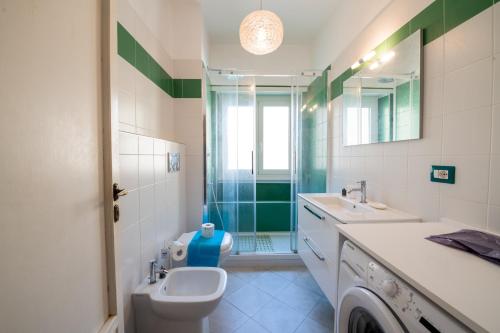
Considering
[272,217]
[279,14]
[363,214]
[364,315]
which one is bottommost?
[272,217]

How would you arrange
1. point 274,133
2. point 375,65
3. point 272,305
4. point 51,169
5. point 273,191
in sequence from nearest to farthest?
point 51,169
point 375,65
point 272,305
point 274,133
point 273,191

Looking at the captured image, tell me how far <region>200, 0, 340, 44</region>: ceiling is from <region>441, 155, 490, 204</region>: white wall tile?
6.83 feet

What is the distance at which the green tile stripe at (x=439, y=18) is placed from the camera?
3.05 ft

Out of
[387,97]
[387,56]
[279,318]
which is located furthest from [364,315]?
[387,56]

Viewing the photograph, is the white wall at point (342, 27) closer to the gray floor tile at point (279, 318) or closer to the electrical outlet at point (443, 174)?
the electrical outlet at point (443, 174)

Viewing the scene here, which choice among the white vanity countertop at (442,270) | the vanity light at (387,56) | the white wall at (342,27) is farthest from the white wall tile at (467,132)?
the white wall at (342,27)

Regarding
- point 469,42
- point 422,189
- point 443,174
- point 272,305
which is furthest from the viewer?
point 272,305

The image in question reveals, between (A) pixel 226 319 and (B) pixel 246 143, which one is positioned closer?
(A) pixel 226 319

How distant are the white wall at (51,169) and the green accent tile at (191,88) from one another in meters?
1.39

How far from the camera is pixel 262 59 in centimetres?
300

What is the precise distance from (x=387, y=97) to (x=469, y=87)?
557mm

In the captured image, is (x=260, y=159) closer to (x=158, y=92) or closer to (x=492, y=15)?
(x=158, y=92)

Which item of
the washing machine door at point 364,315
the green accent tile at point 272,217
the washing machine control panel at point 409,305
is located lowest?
the green accent tile at point 272,217

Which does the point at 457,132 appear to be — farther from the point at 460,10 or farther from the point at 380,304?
the point at 380,304
